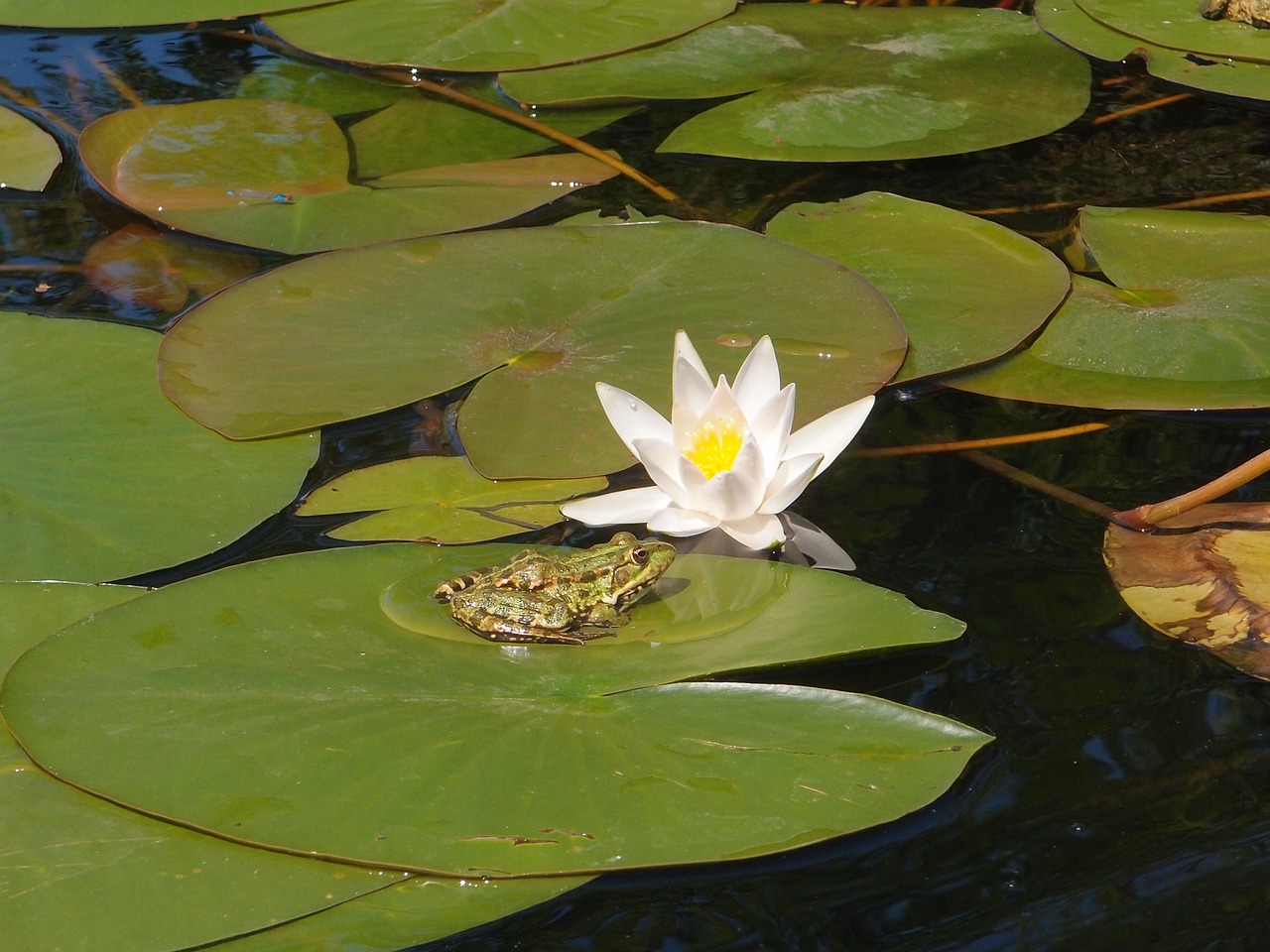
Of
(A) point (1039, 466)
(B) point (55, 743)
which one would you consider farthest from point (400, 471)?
(A) point (1039, 466)

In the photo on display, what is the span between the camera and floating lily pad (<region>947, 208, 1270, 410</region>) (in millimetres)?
2721

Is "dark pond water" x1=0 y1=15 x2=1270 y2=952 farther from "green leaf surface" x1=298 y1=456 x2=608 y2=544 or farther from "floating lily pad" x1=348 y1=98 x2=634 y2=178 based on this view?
"floating lily pad" x1=348 y1=98 x2=634 y2=178

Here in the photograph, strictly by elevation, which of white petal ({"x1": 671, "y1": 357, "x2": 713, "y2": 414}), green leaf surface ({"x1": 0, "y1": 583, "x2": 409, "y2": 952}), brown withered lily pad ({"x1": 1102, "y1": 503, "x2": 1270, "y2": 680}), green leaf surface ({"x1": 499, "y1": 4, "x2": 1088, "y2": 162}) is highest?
green leaf surface ({"x1": 499, "y1": 4, "x2": 1088, "y2": 162})

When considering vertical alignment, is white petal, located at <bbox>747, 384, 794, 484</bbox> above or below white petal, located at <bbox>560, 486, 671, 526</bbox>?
above

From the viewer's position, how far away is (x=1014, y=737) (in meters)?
1.94

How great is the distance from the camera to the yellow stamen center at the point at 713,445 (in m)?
2.35

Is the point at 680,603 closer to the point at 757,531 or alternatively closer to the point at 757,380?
the point at 757,531

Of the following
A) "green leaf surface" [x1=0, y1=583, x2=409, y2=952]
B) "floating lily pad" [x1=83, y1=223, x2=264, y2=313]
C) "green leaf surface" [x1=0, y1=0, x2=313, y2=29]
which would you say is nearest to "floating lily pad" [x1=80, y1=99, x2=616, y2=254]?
"floating lily pad" [x1=83, y1=223, x2=264, y2=313]

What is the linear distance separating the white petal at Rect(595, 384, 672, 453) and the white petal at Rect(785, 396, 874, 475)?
0.90 ft

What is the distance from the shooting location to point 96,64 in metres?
4.64

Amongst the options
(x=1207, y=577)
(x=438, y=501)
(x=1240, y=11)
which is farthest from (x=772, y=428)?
(x=1240, y=11)

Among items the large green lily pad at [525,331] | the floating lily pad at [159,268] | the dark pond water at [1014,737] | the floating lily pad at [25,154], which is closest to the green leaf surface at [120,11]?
the floating lily pad at [25,154]

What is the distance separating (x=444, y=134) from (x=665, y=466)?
230 cm

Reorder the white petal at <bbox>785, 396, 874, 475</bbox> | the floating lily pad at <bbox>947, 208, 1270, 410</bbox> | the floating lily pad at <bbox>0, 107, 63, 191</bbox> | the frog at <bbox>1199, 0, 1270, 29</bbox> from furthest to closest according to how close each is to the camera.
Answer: the frog at <bbox>1199, 0, 1270, 29</bbox>, the floating lily pad at <bbox>0, 107, 63, 191</bbox>, the floating lily pad at <bbox>947, 208, 1270, 410</bbox>, the white petal at <bbox>785, 396, 874, 475</bbox>
